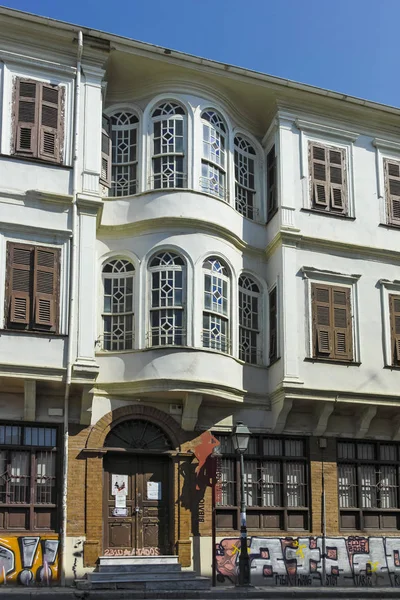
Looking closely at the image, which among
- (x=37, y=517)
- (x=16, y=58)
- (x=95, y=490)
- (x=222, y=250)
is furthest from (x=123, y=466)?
(x=16, y=58)

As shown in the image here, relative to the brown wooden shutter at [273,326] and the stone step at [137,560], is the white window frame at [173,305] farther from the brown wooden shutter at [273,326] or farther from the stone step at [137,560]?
the stone step at [137,560]

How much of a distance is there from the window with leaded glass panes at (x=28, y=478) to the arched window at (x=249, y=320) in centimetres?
565

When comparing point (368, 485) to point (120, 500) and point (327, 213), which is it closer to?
point (120, 500)

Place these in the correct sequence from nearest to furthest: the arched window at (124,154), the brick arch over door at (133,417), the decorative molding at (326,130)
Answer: the brick arch over door at (133,417)
the arched window at (124,154)
the decorative molding at (326,130)

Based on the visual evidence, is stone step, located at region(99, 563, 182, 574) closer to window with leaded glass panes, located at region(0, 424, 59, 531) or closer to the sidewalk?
the sidewalk

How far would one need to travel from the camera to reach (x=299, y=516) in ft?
77.3

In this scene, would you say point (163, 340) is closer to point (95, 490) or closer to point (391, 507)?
point (95, 490)

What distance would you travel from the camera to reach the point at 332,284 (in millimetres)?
24891

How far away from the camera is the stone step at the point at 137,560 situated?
824 inches

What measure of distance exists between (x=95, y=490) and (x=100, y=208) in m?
6.85

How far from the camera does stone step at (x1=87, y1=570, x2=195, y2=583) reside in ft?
66.4

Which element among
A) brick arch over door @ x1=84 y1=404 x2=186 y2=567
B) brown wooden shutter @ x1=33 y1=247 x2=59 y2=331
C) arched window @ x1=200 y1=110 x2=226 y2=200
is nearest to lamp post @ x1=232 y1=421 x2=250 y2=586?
brick arch over door @ x1=84 y1=404 x2=186 y2=567

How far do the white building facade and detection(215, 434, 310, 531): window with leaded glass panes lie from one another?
50mm

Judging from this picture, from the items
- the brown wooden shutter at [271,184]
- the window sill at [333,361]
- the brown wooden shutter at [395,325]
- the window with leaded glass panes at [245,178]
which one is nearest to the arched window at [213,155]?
the window with leaded glass panes at [245,178]
